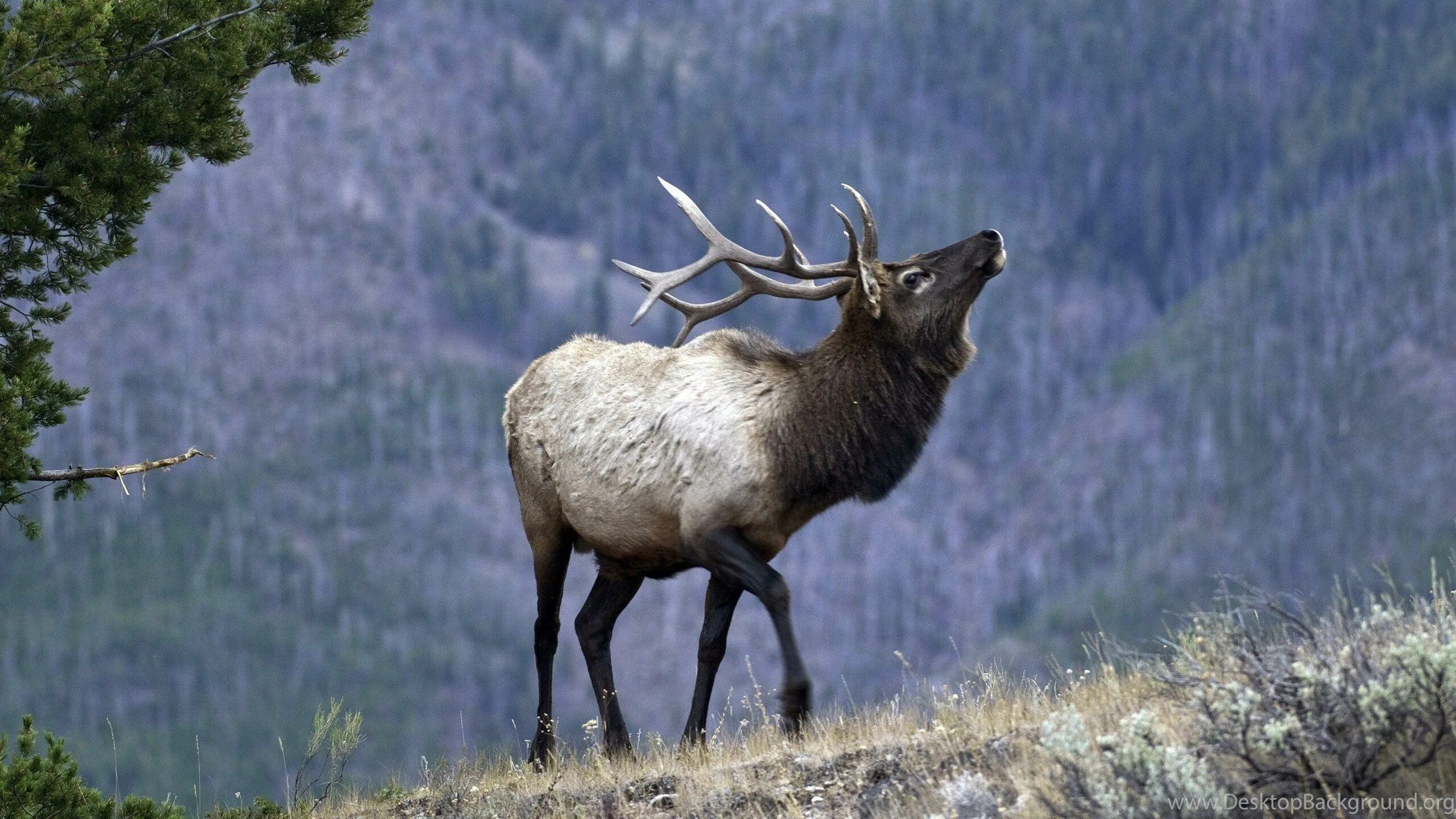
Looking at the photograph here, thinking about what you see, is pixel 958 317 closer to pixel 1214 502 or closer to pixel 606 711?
pixel 606 711

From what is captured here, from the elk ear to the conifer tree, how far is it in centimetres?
335

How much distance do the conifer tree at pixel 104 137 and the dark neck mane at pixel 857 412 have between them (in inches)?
130

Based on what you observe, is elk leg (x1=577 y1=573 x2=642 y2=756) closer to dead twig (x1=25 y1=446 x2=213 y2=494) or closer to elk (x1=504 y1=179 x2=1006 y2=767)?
elk (x1=504 y1=179 x2=1006 y2=767)

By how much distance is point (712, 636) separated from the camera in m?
10.3

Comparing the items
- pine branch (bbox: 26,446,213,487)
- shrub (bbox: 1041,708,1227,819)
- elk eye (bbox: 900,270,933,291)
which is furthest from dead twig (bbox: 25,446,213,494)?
shrub (bbox: 1041,708,1227,819)

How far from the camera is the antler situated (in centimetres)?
1081

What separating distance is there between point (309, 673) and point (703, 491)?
185420 mm

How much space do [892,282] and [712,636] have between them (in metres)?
2.40

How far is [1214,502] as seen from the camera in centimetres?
19738

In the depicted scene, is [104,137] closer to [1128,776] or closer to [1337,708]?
[1128,776]

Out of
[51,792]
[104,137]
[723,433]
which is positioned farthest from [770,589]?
[104,137]

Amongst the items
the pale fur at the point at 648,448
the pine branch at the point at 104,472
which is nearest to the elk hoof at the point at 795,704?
the pale fur at the point at 648,448

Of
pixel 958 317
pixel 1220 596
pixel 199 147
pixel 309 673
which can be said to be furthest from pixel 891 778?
pixel 309 673

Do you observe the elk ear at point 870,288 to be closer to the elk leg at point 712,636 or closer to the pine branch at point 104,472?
the elk leg at point 712,636
